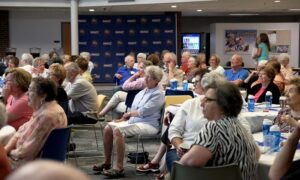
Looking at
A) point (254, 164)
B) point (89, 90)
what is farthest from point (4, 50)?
point (254, 164)

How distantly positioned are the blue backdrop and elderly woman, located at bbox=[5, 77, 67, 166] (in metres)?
14.3

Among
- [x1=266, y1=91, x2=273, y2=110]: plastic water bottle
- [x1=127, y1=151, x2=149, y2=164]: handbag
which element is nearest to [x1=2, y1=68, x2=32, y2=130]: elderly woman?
[x1=127, y1=151, x2=149, y2=164]: handbag

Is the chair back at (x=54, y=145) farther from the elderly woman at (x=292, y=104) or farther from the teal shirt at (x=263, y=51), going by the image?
the teal shirt at (x=263, y=51)

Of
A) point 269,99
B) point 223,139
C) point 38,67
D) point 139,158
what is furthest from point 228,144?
point 38,67

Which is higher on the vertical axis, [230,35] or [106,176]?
[230,35]

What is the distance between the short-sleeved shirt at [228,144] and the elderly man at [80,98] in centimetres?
419

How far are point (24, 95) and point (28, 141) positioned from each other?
111 cm

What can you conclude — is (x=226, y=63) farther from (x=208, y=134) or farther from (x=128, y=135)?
(x=208, y=134)

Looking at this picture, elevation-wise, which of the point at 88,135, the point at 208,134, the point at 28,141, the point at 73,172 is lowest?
the point at 88,135

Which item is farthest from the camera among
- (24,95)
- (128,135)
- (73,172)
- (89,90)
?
(89,90)

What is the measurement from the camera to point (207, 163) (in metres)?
2.95

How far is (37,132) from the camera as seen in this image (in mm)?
4078

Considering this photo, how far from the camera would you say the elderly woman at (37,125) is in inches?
160

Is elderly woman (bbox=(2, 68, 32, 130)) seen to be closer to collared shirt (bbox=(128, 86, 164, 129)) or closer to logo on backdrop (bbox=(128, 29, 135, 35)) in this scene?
collared shirt (bbox=(128, 86, 164, 129))
